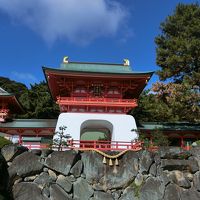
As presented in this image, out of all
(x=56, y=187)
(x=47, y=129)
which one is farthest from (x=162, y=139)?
(x=47, y=129)

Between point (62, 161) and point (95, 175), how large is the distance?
2.03 metres

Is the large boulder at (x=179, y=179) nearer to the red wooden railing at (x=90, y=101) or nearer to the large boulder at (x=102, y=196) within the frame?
the large boulder at (x=102, y=196)

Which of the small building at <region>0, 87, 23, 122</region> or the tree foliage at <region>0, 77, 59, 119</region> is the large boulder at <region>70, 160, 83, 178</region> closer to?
the small building at <region>0, 87, 23, 122</region>

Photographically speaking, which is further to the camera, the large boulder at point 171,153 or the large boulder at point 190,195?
the large boulder at point 171,153

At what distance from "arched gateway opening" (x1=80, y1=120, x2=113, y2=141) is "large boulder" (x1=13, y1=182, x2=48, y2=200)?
940 cm

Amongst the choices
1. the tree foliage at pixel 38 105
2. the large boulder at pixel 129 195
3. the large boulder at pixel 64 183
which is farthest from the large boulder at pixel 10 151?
the tree foliage at pixel 38 105

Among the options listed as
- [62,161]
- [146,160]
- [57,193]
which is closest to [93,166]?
[62,161]

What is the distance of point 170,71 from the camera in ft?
78.1

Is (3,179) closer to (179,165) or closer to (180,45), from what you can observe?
(179,165)

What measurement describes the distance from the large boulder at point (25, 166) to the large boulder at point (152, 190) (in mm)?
5835

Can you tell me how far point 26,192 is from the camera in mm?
14828

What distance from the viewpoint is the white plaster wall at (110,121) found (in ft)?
73.5

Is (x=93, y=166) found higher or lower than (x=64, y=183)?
higher

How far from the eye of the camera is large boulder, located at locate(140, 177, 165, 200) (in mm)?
15695
